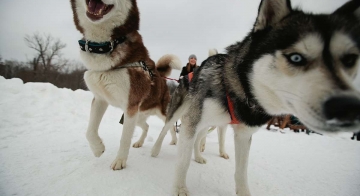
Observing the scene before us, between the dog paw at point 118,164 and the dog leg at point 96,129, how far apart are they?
0.37 meters

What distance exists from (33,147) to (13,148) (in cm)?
23

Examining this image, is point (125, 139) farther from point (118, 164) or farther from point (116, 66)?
point (116, 66)

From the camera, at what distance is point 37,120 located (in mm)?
4414

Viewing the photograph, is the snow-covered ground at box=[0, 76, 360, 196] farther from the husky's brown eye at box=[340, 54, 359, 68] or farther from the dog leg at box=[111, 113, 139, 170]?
the husky's brown eye at box=[340, 54, 359, 68]

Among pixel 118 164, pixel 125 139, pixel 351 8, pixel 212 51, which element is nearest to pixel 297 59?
pixel 351 8

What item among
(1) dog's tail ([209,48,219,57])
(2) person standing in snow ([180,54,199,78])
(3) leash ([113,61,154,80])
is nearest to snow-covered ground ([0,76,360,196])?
(3) leash ([113,61,154,80])

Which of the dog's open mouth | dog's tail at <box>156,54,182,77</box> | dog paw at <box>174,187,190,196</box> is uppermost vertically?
the dog's open mouth

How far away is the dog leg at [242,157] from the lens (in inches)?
82.1

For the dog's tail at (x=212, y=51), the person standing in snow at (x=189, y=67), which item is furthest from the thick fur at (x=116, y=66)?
the person standing in snow at (x=189, y=67)

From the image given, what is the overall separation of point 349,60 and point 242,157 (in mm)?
1398

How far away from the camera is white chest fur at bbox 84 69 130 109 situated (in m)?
2.48

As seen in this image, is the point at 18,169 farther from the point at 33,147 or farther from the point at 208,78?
the point at 208,78

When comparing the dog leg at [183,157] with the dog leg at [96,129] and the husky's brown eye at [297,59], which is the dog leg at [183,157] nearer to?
the husky's brown eye at [297,59]

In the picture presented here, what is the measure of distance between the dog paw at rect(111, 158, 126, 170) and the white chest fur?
0.79 metres
